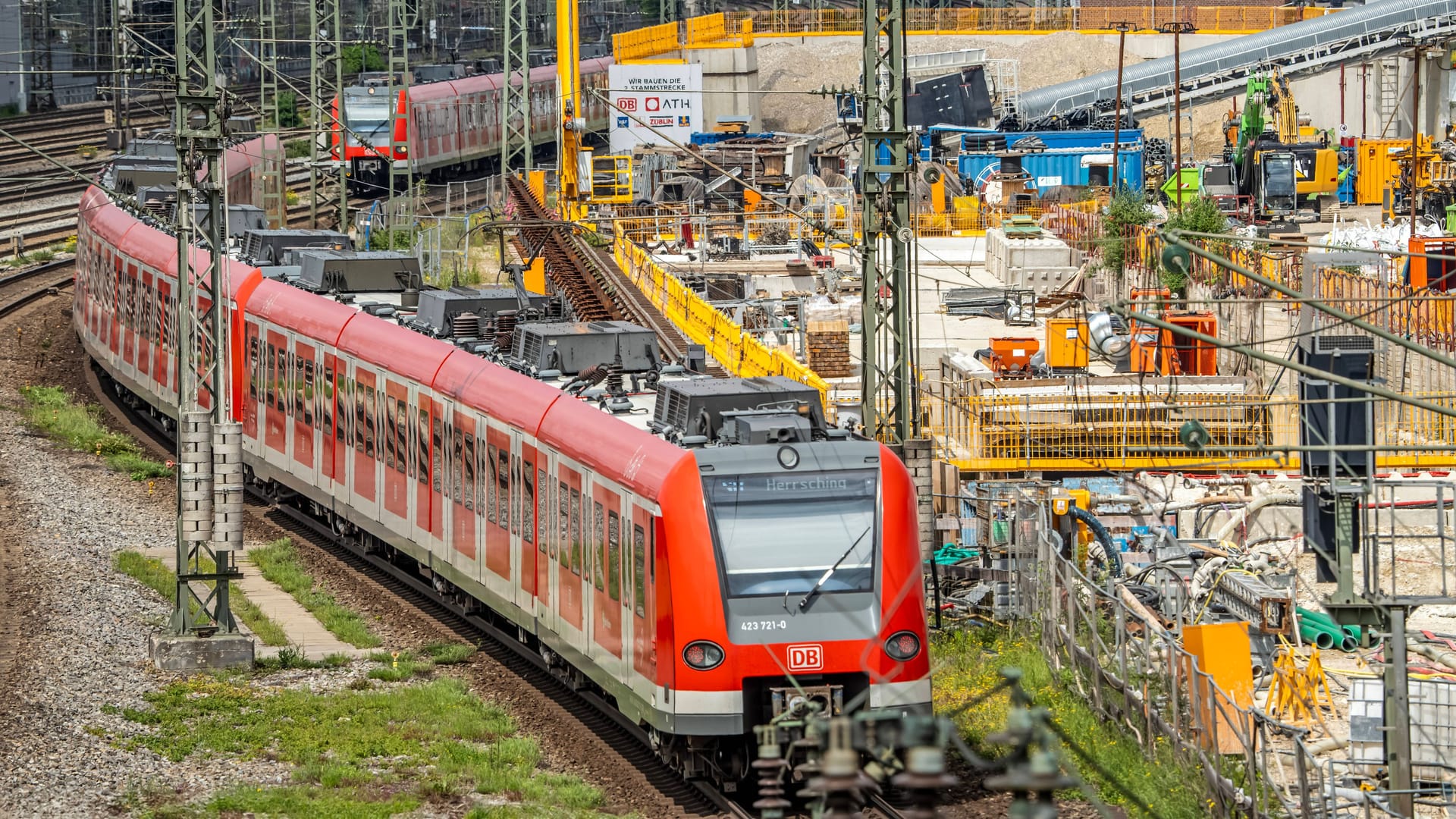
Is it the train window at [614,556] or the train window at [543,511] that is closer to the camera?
the train window at [614,556]

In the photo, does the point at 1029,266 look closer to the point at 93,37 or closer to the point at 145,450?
the point at 145,450

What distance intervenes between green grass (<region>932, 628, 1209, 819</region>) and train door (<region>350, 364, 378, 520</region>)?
7.02 meters

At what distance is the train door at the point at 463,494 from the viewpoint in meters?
21.0

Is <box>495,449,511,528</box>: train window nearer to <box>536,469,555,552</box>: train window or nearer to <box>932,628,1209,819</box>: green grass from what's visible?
<box>536,469,555,552</box>: train window

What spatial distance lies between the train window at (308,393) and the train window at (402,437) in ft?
11.3

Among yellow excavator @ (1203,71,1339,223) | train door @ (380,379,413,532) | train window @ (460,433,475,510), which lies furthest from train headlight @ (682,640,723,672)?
yellow excavator @ (1203,71,1339,223)

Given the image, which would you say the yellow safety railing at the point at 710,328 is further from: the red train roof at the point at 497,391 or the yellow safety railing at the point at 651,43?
the yellow safety railing at the point at 651,43

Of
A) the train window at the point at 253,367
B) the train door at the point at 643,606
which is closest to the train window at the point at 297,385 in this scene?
the train window at the point at 253,367

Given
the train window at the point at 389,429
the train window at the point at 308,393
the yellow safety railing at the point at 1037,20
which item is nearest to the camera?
the train window at the point at 389,429

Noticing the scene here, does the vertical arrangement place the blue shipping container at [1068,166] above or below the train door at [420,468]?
above

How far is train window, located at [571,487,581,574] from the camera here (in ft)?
58.2

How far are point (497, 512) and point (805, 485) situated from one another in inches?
208

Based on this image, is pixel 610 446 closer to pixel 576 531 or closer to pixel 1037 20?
pixel 576 531

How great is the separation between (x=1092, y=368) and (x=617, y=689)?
2432 cm
